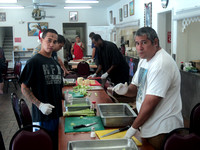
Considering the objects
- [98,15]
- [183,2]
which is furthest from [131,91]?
[98,15]

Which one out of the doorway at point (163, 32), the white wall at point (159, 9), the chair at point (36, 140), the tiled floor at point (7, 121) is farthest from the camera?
the doorway at point (163, 32)

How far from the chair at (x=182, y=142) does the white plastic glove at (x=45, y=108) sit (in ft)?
3.33

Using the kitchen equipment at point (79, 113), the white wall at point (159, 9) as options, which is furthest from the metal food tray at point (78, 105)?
the white wall at point (159, 9)

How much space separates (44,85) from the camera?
2234mm

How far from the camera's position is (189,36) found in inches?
203

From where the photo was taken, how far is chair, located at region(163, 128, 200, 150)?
1.66m

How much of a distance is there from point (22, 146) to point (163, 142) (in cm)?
101

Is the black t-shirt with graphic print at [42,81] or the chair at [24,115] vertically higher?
the black t-shirt with graphic print at [42,81]

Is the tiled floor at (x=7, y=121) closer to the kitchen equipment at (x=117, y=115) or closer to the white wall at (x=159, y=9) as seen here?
the kitchen equipment at (x=117, y=115)

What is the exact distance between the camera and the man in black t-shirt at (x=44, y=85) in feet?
7.18

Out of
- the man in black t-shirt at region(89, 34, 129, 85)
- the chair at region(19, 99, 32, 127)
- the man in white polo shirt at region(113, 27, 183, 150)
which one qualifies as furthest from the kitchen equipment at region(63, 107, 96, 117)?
the man in black t-shirt at region(89, 34, 129, 85)

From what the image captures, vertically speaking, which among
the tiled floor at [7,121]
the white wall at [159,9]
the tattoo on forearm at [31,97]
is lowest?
the tiled floor at [7,121]

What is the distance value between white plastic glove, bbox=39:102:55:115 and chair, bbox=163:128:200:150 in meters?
1.01

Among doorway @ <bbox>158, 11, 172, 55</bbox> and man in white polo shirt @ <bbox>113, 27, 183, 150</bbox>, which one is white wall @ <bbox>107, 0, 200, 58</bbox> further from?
man in white polo shirt @ <bbox>113, 27, 183, 150</bbox>
